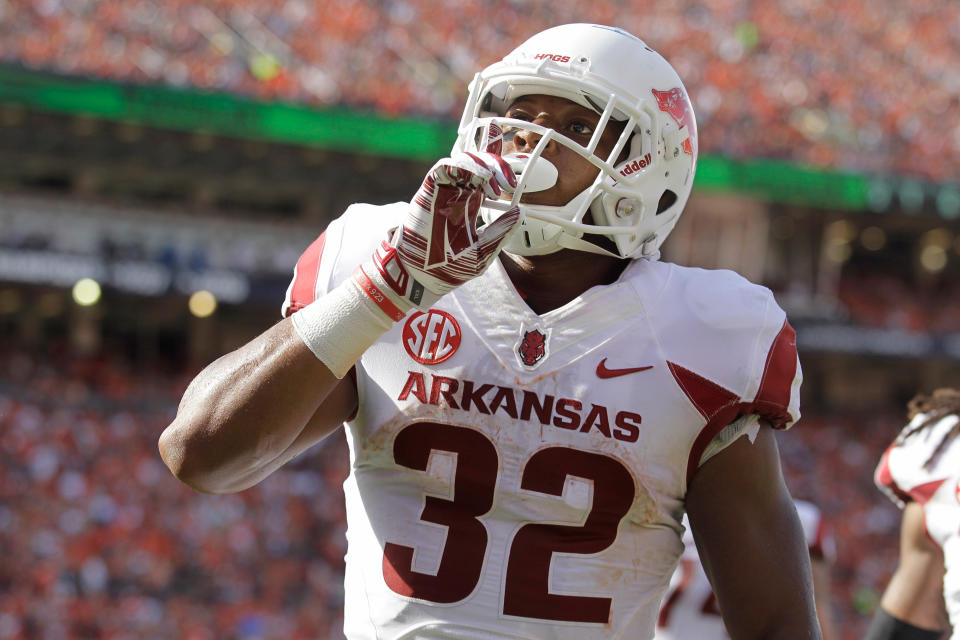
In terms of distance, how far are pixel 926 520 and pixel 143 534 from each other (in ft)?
29.2

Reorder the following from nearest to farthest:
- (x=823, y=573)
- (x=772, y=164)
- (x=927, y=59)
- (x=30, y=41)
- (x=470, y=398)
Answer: (x=470, y=398)
(x=823, y=573)
(x=30, y=41)
(x=772, y=164)
(x=927, y=59)

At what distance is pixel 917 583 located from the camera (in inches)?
131

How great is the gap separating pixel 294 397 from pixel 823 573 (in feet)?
8.77

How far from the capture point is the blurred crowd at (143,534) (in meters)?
9.99

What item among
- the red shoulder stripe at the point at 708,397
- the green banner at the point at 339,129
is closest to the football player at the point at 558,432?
the red shoulder stripe at the point at 708,397

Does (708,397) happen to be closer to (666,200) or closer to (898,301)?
(666,200)

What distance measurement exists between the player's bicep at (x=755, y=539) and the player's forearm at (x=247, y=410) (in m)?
0.67

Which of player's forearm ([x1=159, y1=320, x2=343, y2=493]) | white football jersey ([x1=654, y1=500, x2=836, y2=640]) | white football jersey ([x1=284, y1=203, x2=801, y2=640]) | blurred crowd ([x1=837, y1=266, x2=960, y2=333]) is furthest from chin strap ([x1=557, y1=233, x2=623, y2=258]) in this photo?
blurred crowd ([x1=837, y1=266, x2=960, y2=333])

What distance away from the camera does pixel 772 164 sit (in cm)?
1598

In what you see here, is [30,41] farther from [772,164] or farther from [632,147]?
[632,147]

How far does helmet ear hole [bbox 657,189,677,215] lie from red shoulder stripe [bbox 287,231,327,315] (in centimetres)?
63

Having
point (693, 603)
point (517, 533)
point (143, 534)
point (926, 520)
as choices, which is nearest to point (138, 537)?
point (143, 534)

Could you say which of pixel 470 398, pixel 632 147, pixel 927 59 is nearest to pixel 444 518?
pixel 470 398

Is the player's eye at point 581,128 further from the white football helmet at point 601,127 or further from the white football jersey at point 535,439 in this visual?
the white football jersey at point 535,439
